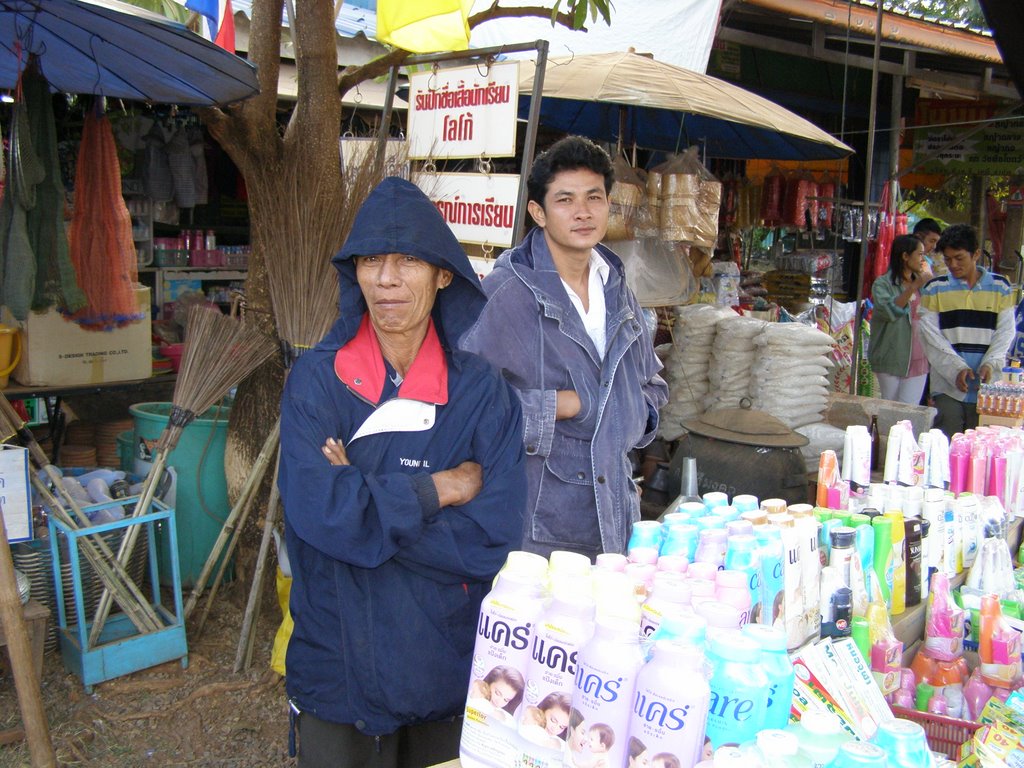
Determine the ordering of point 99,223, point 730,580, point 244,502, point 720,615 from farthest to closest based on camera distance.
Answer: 1. point 99,223
2. point 244,502
3. point 730,580
4. point 720,615

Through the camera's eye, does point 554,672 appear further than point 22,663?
No

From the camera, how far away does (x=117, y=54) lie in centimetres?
323

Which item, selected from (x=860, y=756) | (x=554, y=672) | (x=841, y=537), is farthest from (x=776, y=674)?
(x=841, y=537)

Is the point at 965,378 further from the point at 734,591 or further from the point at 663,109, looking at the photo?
the point at 734,591

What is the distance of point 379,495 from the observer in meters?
1.70

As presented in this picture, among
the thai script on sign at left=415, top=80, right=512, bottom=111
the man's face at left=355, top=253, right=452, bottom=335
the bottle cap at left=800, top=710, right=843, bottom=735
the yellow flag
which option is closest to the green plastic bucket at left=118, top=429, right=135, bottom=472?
the thai script on sign at left=415, top=80, right=512, bottom=111

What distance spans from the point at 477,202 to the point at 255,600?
1798mm

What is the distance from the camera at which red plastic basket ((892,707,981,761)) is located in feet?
6.02

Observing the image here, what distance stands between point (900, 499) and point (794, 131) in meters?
2.89

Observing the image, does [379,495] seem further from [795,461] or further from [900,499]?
[795,461]

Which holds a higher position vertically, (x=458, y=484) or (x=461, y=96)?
(x=461, y=96)

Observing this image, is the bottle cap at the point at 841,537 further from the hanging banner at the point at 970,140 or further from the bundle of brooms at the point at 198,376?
the hanging banner at the point at 970,140

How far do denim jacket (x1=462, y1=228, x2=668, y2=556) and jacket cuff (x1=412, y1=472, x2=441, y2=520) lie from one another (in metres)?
0.72

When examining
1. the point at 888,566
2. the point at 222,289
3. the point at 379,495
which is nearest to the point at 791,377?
the point at 888,566
